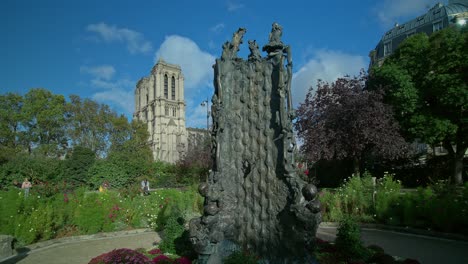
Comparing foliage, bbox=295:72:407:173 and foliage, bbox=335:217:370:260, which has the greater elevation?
foliage, bbox=295:72:407:173

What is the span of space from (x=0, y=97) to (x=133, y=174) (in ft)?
72.8

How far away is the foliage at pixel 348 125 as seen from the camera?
19703mm

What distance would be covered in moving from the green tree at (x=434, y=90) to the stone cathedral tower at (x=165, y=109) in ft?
239

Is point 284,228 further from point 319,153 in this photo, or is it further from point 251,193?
point 319,153

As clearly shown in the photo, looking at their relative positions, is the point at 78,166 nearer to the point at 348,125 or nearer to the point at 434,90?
the point at 348,125

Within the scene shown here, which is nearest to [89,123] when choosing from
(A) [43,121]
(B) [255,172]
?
(A) [43,121]

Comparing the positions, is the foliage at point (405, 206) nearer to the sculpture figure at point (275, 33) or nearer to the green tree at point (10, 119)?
the sculpture figure at point (275, 33)

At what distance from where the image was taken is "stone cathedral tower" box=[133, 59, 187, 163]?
9156 centimetres

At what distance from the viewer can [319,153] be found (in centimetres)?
2028

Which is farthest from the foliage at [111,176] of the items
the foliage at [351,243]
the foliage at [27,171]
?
the foliage at [351,243]

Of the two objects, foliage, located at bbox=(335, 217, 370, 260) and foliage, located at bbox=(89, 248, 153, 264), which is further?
foliage, located at bbox=(335, 217, 370, 260)

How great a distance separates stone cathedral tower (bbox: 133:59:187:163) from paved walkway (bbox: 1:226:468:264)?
77943 mm

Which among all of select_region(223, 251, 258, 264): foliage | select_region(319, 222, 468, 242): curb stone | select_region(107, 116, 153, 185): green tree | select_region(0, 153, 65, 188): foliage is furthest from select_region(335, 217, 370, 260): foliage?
select_region(107, 116, 153, 185): green tree

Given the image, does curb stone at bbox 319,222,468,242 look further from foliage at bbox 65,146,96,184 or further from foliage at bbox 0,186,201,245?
foliage at bbox 65,146,96,184
